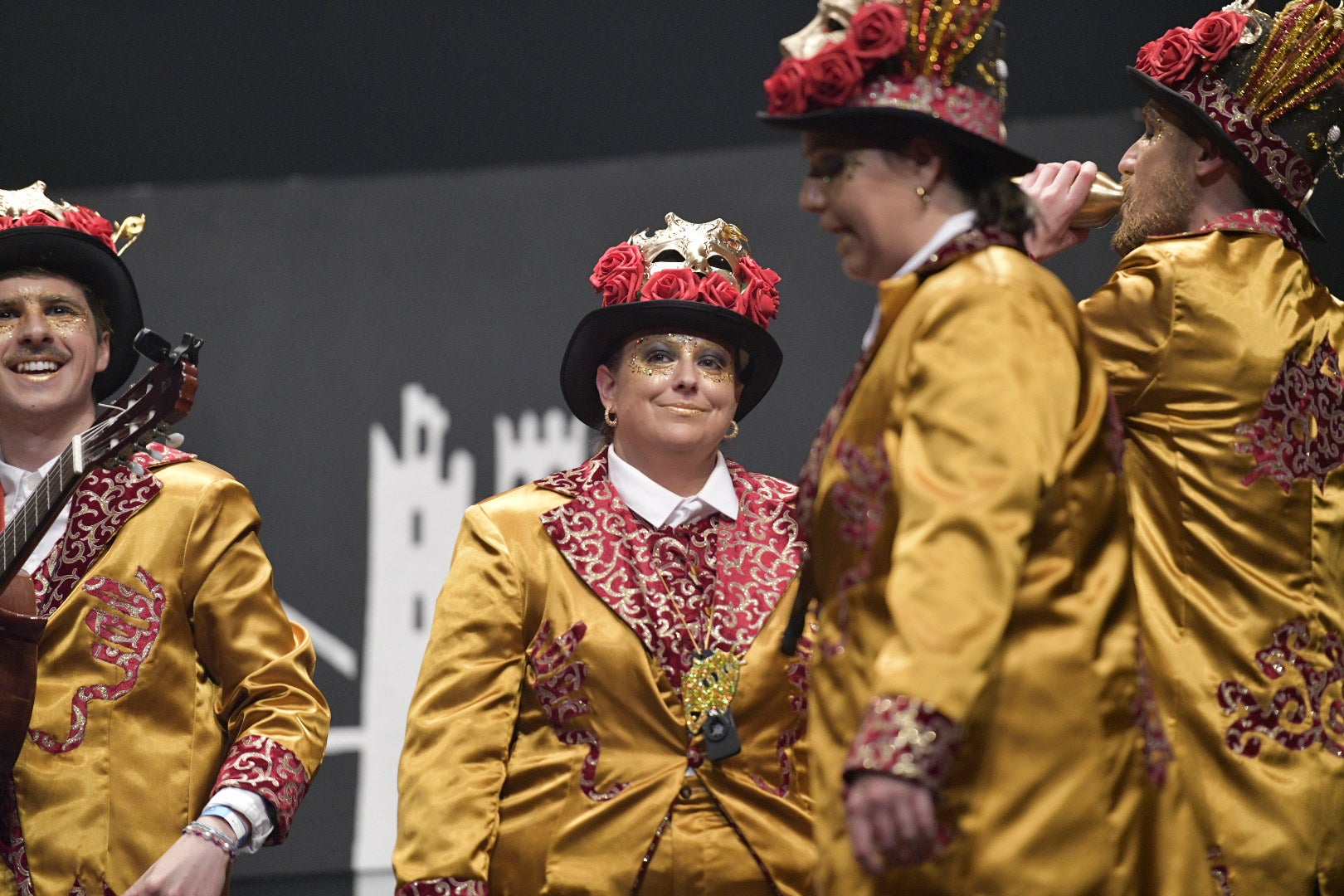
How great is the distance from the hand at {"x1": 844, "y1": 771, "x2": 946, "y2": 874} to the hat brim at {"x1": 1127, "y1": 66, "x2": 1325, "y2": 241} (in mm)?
1425

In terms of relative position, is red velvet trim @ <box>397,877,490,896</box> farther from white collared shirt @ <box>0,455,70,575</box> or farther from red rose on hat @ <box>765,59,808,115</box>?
red rose on hat @ <box>765,59,808,115</box>

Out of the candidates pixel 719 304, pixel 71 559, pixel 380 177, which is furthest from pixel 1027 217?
pixel 380 177

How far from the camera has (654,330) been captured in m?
2.93

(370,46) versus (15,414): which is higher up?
(370,46)

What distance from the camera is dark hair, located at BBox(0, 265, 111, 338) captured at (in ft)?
9.35

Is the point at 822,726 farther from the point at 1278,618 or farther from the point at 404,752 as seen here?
the point at 404,752

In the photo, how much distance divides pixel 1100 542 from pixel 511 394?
10.3 feet

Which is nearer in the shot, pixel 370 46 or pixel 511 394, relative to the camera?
pixel 370 46

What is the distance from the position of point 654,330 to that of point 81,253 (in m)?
1.06

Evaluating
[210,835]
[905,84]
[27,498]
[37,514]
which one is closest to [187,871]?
[210,835]

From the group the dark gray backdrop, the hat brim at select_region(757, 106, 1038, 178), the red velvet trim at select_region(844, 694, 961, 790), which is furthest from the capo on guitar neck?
the dark gray backdrop

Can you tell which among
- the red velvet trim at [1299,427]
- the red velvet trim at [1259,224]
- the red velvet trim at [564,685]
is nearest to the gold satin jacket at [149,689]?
the red velvet trim at [564,685]

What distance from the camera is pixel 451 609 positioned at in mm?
2717

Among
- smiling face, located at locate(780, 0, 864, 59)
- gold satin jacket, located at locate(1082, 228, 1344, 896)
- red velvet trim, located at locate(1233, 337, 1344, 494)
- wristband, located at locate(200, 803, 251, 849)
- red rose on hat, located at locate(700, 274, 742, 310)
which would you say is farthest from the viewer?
red rose on hat, located at locate(700, 274, 742, 310)
